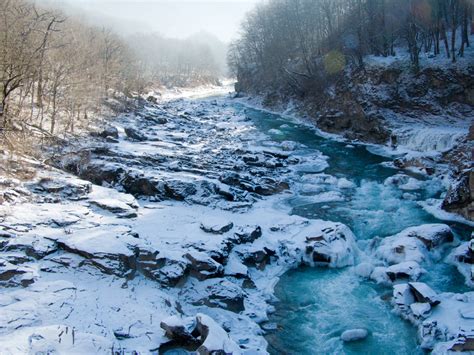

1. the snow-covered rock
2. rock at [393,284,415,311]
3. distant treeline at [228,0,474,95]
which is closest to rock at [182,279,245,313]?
rock at [393,284,415,311]

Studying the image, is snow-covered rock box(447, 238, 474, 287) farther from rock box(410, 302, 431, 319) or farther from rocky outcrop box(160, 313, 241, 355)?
rocky outcrop box(160, 313, 241, 355)

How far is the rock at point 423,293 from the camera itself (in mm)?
11688

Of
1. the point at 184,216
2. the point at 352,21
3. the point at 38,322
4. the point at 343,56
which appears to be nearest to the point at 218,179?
the point at 184,216

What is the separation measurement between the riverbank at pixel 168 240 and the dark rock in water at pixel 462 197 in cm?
164

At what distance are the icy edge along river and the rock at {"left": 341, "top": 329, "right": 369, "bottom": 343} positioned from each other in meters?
0.14

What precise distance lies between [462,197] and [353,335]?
35.4 ft

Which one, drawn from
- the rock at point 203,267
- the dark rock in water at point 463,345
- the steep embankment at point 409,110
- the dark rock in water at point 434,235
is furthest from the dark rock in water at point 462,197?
the rock at point 203,267

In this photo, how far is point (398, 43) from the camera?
43.6 meters

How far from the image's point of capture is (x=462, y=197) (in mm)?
18719

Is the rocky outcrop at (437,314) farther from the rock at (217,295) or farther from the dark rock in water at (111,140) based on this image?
the dark rock in water at (111,140)

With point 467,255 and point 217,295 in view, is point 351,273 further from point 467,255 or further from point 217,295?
point 217,295

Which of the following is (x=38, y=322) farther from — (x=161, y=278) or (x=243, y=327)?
(x=243, y=327)

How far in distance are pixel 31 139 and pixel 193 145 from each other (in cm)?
1238

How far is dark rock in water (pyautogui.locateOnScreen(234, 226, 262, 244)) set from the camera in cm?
1570
